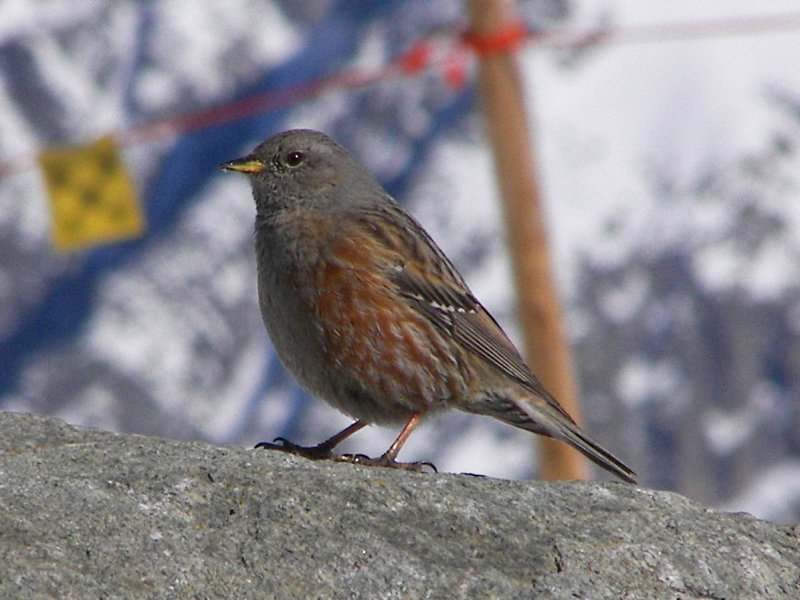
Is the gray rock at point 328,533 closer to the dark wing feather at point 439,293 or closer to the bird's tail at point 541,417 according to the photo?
the bird's tail at point 541,417

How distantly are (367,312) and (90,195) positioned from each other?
8994 millimetres

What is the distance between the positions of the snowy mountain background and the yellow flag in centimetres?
15874

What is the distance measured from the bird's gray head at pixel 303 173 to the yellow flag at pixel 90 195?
7.00 meters

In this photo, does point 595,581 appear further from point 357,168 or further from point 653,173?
point 653,173

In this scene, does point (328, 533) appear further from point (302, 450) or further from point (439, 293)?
point (439, 293)

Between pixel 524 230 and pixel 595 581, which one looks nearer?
pixel 595 581

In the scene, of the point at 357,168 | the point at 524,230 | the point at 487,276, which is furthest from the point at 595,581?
the point at 487,276

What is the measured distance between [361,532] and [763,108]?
608ft

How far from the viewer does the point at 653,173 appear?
188000mm

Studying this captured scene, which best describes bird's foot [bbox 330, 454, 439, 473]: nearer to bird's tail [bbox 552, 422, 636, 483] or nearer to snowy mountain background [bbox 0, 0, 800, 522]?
bird's tail [bbox 552, 422, 636, 483]

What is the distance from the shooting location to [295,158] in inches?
325

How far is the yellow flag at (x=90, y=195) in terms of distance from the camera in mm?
15273

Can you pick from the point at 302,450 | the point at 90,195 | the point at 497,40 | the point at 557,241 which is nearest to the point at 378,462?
the point at 302,450

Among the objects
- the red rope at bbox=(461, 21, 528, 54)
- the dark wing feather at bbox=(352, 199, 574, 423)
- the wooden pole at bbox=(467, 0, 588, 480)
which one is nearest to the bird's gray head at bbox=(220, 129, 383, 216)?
the dark wing feather at bbox=(352, 199, 574, 423)
